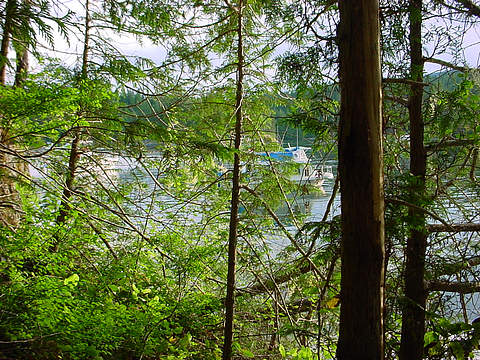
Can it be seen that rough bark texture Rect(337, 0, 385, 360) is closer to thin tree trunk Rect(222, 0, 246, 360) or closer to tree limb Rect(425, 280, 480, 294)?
tree limb Rect(425, 280, 480, 294)

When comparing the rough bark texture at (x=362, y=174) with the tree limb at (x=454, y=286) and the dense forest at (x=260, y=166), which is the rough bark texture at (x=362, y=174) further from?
the tree limb at (x=454, y=286)

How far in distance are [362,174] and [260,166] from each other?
183 centimetres

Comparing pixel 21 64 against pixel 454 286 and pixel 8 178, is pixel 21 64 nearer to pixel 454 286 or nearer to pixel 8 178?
pixel 8 178

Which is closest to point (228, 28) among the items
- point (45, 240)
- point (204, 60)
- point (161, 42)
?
point (204, 60)

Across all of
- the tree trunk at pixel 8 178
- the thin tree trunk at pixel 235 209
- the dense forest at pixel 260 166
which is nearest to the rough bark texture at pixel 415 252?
the dense forest at pixel 260 166

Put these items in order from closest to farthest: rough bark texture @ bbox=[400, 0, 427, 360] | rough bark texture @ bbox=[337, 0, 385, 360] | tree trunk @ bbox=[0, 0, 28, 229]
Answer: rough bark texture @ bbox=[337, 0, 385, 360] → rough bark texture @ bbox=[400, 0, 427, 360] → tree trunk @ bbox=[0, 0, 28, 229]

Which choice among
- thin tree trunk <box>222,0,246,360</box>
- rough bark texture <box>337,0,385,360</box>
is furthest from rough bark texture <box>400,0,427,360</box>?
thin tree trunk <box>222,0,246,360</box>

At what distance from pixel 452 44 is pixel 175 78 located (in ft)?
8.59

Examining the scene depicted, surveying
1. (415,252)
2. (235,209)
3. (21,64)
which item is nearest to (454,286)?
(415,252)

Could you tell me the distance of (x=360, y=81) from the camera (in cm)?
171

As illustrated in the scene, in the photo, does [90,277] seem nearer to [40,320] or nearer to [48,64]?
[40,320]

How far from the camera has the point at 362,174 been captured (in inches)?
68.0

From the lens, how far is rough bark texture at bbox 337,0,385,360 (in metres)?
1.71

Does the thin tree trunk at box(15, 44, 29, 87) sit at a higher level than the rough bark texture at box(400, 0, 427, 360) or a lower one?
higher
